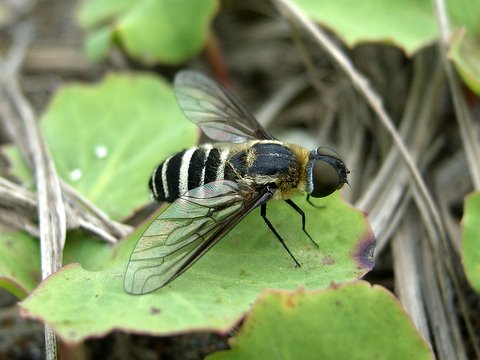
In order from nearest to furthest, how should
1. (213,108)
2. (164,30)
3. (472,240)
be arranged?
1. (472,240)
2. (213,108)
3. (164,30)

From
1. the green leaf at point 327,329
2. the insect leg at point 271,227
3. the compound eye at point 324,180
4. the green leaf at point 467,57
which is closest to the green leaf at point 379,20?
the green leaf at point 467,57

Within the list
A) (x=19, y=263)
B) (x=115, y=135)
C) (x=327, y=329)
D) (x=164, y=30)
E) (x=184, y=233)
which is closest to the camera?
(x=327, y=329)

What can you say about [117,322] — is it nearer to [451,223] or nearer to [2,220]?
[2,220]

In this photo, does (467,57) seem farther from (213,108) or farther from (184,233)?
(184,233)

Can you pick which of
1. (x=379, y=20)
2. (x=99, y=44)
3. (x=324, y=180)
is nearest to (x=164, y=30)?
(x=99, y=44)

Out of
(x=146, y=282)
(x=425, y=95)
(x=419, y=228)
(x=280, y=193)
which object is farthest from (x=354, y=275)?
(x=425, y=95)

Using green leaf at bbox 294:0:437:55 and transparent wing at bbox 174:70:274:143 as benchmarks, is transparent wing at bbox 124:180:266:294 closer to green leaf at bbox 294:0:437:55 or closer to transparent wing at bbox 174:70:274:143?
transparent wing at bbox 174:70:274:143

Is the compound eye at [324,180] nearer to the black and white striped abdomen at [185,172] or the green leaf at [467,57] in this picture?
the black and white striped abdomen at [185,172]
